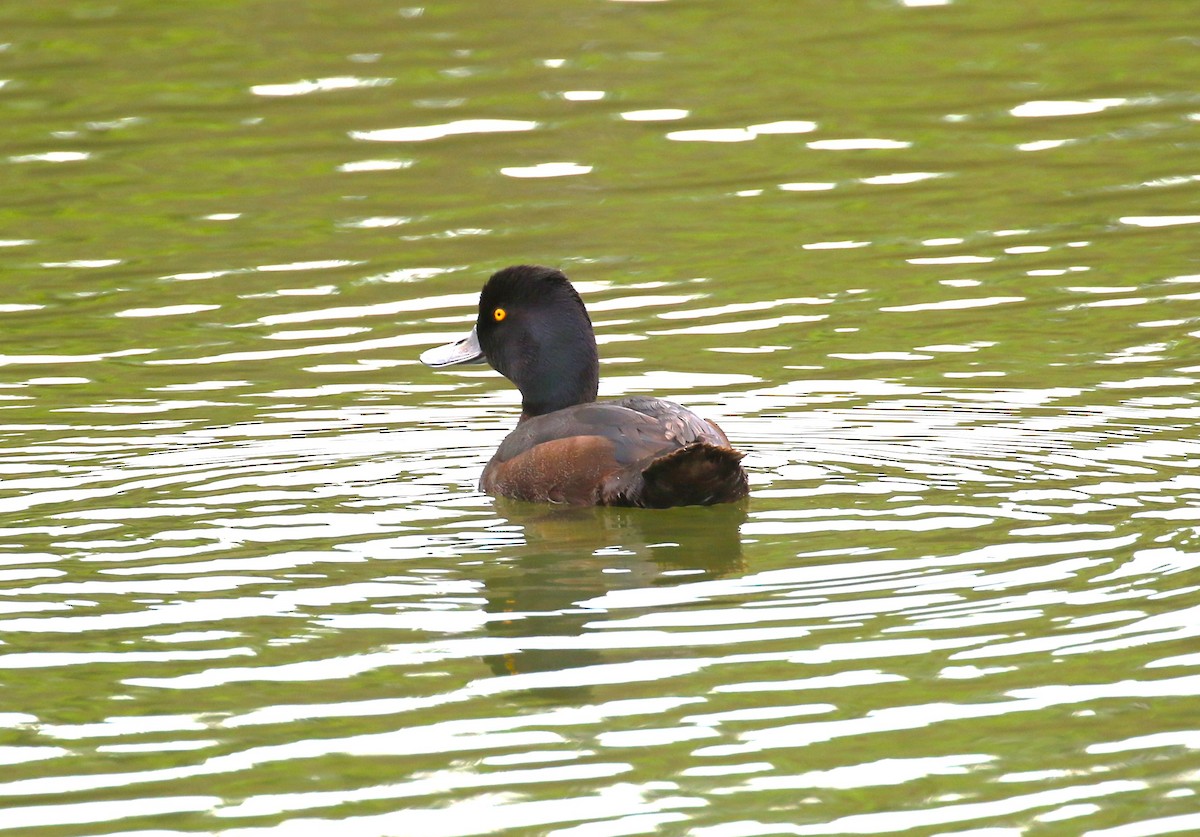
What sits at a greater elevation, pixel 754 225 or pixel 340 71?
pixel 340 71

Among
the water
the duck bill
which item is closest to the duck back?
the water

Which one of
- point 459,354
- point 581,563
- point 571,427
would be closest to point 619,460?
point 571,427

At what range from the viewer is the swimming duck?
832cm

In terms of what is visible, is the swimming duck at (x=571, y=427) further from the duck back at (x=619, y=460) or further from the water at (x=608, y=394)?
the water at (x=608, y=394)

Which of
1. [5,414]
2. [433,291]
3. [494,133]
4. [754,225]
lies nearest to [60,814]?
[5,414]

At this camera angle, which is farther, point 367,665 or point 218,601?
point 218,601

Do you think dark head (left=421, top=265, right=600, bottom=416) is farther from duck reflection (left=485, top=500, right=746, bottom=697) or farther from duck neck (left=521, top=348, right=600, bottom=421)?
duck reflection (left=485, top=500, right=746, bottom=697)

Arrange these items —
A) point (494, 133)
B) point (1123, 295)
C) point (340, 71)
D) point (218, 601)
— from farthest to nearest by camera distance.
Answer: point (340, 71), point (494, 133), point (1123, 295), point (218, 601)

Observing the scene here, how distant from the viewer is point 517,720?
232 inches

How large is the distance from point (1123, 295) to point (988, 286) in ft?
2.61

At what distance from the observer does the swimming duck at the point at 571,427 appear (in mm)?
8320

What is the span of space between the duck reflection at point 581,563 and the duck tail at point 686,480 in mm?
61

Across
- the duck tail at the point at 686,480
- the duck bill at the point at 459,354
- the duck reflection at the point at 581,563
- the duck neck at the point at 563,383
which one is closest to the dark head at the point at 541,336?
the duck neck at the point at 563,383

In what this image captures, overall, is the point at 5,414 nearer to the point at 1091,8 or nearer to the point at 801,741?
the point at 801,741
